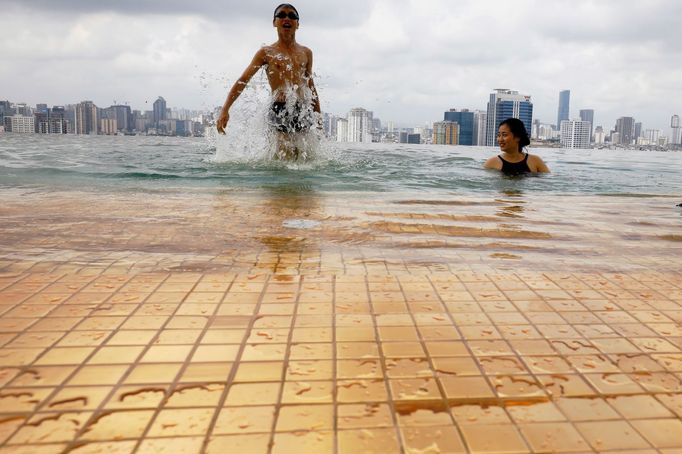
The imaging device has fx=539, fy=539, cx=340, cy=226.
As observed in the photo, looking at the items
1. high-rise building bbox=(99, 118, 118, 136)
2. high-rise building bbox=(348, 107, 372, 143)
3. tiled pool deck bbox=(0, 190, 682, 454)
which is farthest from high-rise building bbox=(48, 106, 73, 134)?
tiled pool deck bbox=(0, 190, 682, 454)

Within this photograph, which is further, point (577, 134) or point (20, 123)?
point (20, 123)

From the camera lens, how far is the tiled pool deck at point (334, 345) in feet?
4.16

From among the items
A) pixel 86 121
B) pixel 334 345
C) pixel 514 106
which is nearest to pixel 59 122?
pixel 86 121

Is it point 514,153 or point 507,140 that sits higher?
point 507,140

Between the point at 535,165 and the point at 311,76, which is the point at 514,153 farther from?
the point at 311,76

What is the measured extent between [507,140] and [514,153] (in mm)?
454

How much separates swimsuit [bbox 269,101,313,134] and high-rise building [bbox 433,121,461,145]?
5623cm

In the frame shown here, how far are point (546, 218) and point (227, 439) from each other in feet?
13.1

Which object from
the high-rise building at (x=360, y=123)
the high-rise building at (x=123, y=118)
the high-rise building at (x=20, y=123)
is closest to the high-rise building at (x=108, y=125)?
the high-rise building at (x=123, y=118)

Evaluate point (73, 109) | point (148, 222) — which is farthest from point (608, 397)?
point (73, 109)

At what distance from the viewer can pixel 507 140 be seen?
A: 9047mm

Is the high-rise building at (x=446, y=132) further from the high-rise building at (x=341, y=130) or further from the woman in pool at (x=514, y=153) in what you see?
the woman in pool at (x=514, y=153)

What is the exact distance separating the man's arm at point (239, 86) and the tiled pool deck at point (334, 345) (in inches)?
188

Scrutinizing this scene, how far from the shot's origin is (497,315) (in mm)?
2039
